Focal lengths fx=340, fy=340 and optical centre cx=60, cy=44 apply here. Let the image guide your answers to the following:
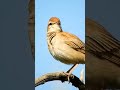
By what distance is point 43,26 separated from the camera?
356 centimetres

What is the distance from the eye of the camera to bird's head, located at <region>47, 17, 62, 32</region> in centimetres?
350

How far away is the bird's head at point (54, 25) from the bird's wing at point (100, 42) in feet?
1.01

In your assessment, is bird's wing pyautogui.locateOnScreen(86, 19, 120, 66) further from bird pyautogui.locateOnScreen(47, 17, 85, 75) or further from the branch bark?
the branch bark

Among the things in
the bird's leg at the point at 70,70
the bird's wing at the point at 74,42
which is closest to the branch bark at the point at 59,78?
the bird's leg at the point at 70,70

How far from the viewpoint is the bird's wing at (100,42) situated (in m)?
3.34

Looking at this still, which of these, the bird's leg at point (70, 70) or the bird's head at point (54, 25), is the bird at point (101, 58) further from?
the bird's head at point (54, 25)

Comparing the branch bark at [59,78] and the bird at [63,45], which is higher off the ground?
the bird at [63,45]

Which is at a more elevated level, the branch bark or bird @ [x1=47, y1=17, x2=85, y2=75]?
bird @ [x1=47, y1=17, x2=85, y2=75]

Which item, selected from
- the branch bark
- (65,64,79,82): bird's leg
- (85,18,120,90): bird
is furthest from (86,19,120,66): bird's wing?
the branch bark

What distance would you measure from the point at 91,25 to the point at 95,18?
0.08 m
